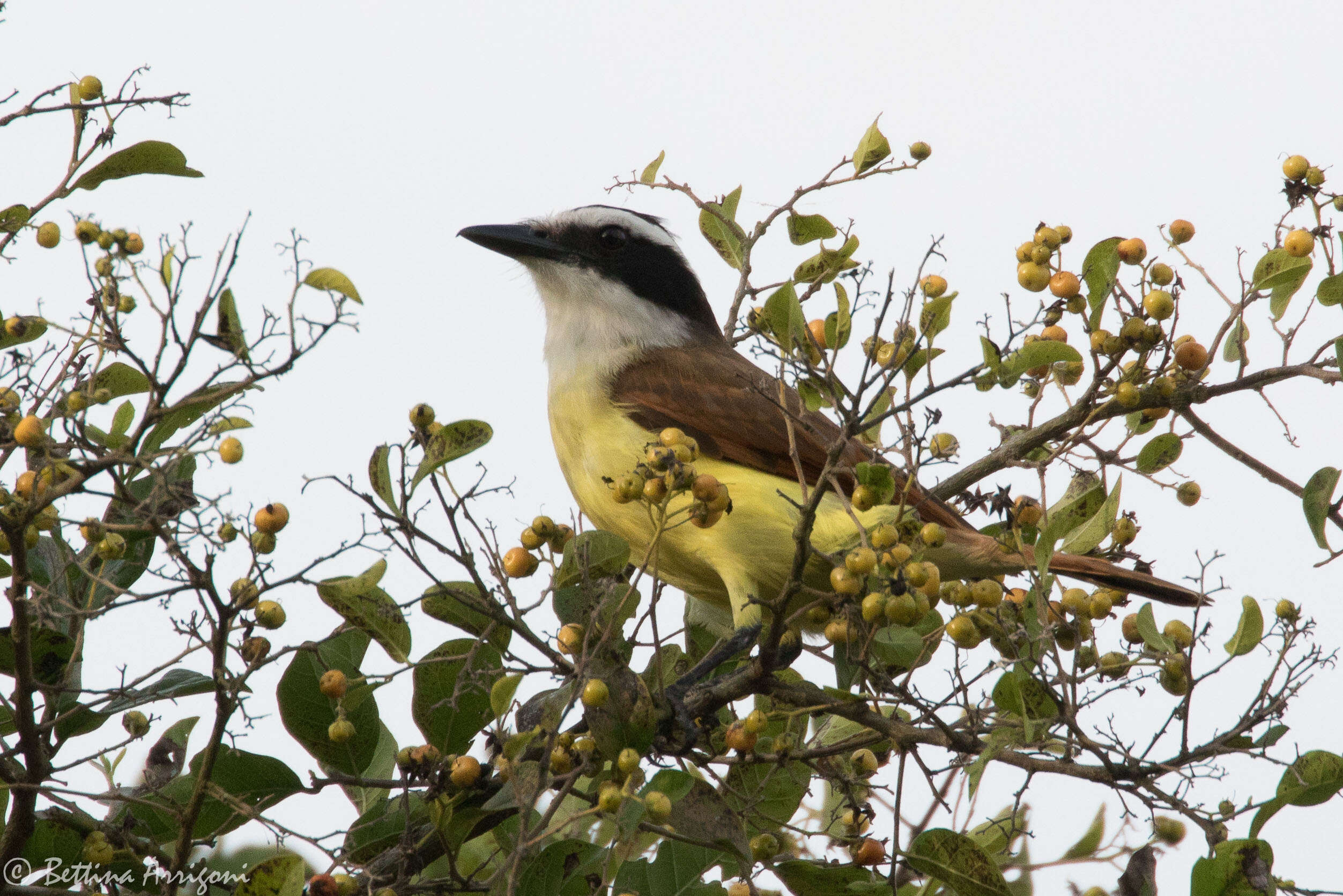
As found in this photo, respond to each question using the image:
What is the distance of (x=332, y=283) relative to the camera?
2.40 m

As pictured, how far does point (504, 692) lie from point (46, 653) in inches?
37.7

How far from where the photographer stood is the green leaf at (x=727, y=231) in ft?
12.0

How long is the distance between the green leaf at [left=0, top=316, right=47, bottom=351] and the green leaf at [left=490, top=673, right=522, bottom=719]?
1150mm

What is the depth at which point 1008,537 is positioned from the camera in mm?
2660

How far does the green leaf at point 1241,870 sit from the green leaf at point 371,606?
1.52 meters

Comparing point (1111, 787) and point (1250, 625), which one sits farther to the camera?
point (1250, 625)

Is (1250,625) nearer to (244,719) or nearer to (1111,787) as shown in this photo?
(1111,787)

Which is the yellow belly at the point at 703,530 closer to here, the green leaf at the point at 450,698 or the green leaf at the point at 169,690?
the green leaf at the point at 450,698

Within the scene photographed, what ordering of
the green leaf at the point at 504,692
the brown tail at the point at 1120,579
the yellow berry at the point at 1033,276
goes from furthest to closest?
the brown tail at the point at 1120,579 < the yellow berry at the point at 1033,276 < the green leaf at the point at 504,692

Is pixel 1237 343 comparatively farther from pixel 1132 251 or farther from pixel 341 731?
pixel 341 731

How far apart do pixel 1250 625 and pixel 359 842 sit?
1811mm

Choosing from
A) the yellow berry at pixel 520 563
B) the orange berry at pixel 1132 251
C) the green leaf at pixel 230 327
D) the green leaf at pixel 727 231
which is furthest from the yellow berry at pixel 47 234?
the orange berry at pixel 1132 251

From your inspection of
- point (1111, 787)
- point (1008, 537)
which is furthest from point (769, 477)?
point (1111, 787)

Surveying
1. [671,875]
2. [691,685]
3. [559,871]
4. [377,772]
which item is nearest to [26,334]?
[377,772]
